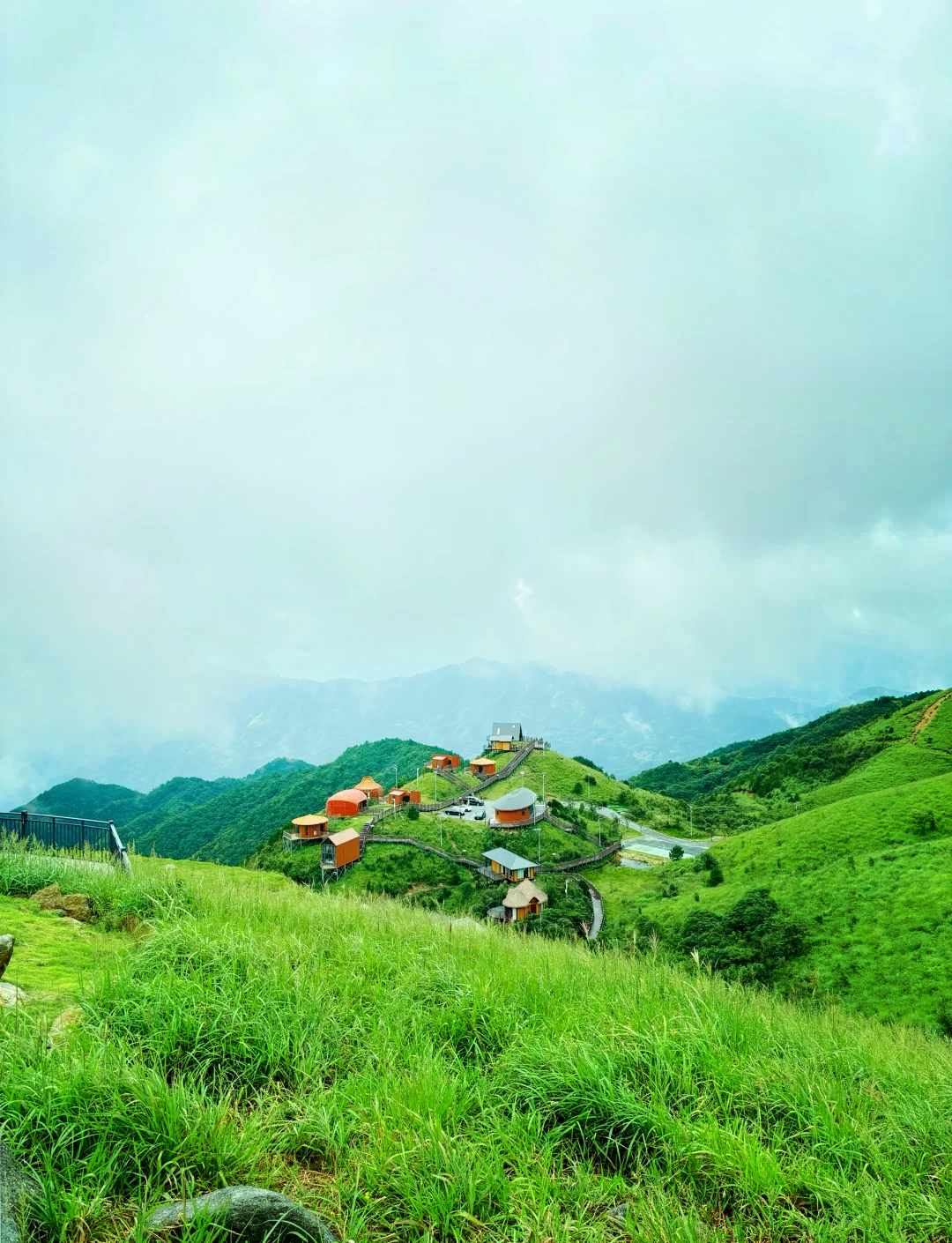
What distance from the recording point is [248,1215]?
9.45 ft

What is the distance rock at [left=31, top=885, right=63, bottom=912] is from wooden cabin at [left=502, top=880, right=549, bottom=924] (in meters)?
37.2

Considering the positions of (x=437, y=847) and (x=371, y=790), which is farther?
(x=371, y=790)

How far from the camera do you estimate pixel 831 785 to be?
67.1 metres

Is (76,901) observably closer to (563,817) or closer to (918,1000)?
(918,1000)

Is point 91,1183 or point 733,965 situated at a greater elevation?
point 91,1183

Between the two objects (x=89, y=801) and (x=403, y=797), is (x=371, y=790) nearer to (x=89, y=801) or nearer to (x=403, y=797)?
(x=403, y=797)

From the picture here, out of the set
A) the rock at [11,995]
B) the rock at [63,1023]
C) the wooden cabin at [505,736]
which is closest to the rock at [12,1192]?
the rock at [63,1023]

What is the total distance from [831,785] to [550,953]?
73167mm

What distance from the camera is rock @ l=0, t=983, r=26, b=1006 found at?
515 cm

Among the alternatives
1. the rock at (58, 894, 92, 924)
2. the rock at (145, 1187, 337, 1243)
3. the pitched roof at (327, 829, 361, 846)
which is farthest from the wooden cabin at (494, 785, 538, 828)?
the rock at (145, 1187, 337, 1243)

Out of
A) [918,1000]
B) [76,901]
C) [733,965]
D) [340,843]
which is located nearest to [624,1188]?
[76,901]

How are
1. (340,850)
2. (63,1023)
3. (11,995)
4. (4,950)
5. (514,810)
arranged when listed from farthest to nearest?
(514,810) → (340,850) → (4,950) → (11,995) → (63,1023)

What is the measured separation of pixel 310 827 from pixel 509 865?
24.0 m

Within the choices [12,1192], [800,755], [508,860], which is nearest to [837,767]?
[800,755]
